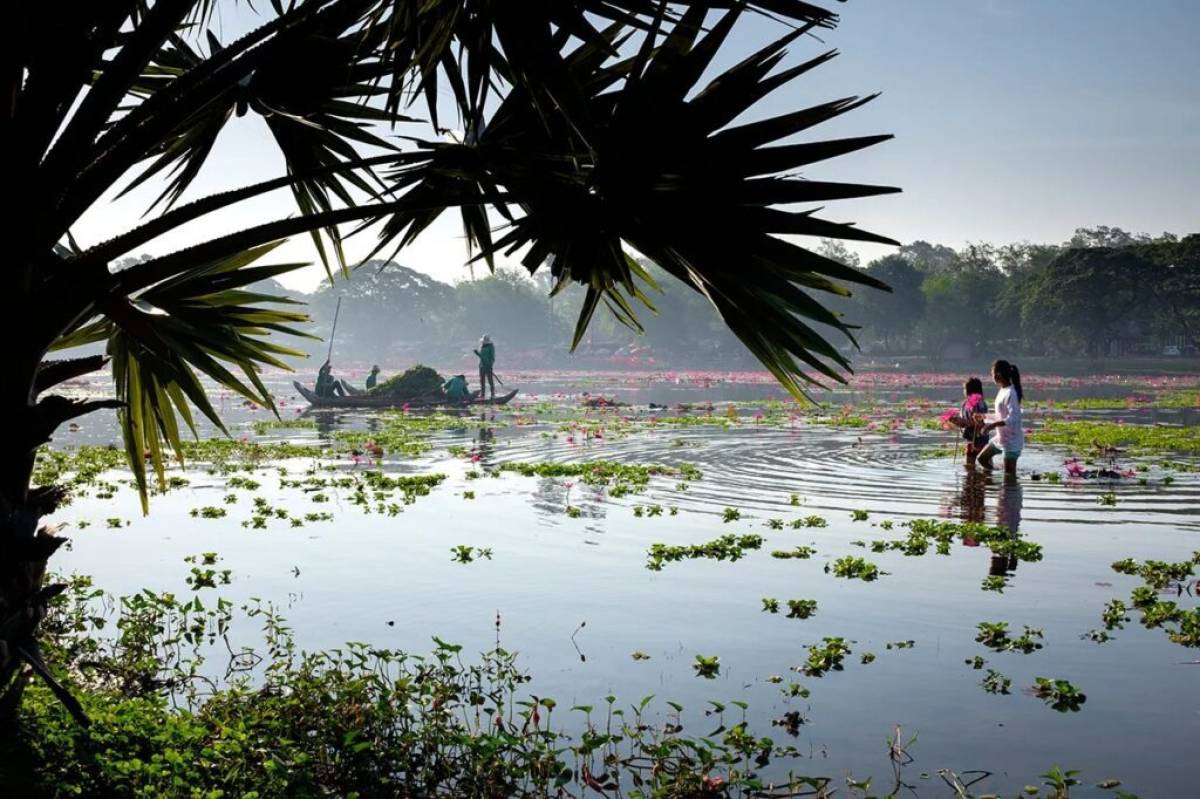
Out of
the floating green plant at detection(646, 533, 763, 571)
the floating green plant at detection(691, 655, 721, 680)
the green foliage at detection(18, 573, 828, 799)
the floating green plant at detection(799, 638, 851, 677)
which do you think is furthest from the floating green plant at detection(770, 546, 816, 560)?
the green foliage at detection(18, 573, 828, 799)

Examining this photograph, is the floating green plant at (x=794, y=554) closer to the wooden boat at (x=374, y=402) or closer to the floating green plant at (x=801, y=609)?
the floating green plant at (x=801, y=609)

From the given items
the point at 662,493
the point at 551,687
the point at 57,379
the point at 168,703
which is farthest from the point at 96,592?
the point at 662,493

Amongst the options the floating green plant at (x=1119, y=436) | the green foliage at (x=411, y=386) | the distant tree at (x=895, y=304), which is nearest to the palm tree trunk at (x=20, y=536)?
the floating green plant at (x=1119, y=436)

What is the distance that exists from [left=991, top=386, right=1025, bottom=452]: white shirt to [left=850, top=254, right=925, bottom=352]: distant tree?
2931 inches

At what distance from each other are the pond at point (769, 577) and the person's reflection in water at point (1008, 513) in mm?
44

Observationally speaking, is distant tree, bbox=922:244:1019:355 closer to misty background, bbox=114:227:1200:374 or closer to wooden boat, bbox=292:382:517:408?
misty background, bbox=114:227:1200:374

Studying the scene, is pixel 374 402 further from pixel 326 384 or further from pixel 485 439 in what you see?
pixel 485 439

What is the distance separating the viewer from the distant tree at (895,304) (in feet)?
288

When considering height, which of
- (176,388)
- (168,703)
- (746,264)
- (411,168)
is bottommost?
(168,703)

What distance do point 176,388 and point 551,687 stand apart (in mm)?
2718

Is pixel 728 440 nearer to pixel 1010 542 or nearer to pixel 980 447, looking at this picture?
pixel 980 447

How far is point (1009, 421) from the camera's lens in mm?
14148

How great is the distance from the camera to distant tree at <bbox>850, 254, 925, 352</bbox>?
8781 cm

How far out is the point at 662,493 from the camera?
1378 centimetres
